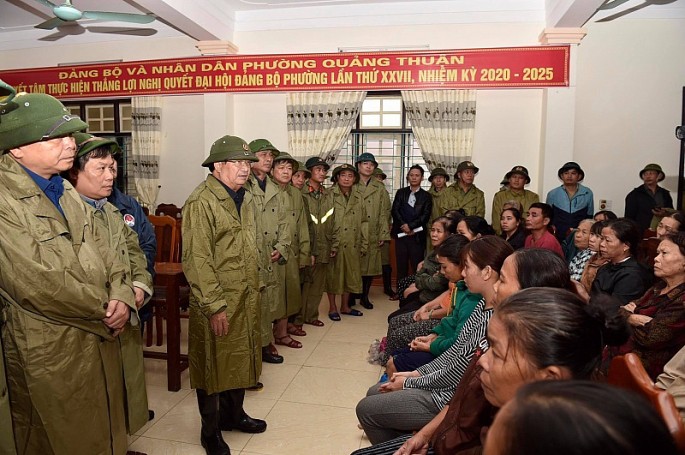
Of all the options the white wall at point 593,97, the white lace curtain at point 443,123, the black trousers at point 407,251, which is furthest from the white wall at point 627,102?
the black trousers at point 407,251

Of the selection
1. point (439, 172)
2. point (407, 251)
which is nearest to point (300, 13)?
point (439, 172)

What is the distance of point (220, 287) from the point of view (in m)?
2.07

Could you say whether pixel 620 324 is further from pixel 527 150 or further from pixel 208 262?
pixel 527 150

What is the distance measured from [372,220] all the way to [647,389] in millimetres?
4015

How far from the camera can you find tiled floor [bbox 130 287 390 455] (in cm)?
229

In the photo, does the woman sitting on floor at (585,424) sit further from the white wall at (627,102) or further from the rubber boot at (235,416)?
the white wall at (627,102)

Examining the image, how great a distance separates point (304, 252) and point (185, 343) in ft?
3.82

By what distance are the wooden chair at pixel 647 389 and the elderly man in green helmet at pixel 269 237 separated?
7.48ft

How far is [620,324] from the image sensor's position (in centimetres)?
108

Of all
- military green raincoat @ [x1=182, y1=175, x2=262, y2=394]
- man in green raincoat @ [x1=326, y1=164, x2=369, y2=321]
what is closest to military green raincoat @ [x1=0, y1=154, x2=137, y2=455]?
military green raincoat @ [x1=182, y1=175, x2=262, y2=394]

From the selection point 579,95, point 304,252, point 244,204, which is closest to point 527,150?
point 579,95

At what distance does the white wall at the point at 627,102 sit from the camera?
515 centimetres

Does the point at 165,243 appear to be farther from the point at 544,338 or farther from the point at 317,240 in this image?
the point at 544,338

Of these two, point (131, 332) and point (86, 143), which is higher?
point (86, 143)
